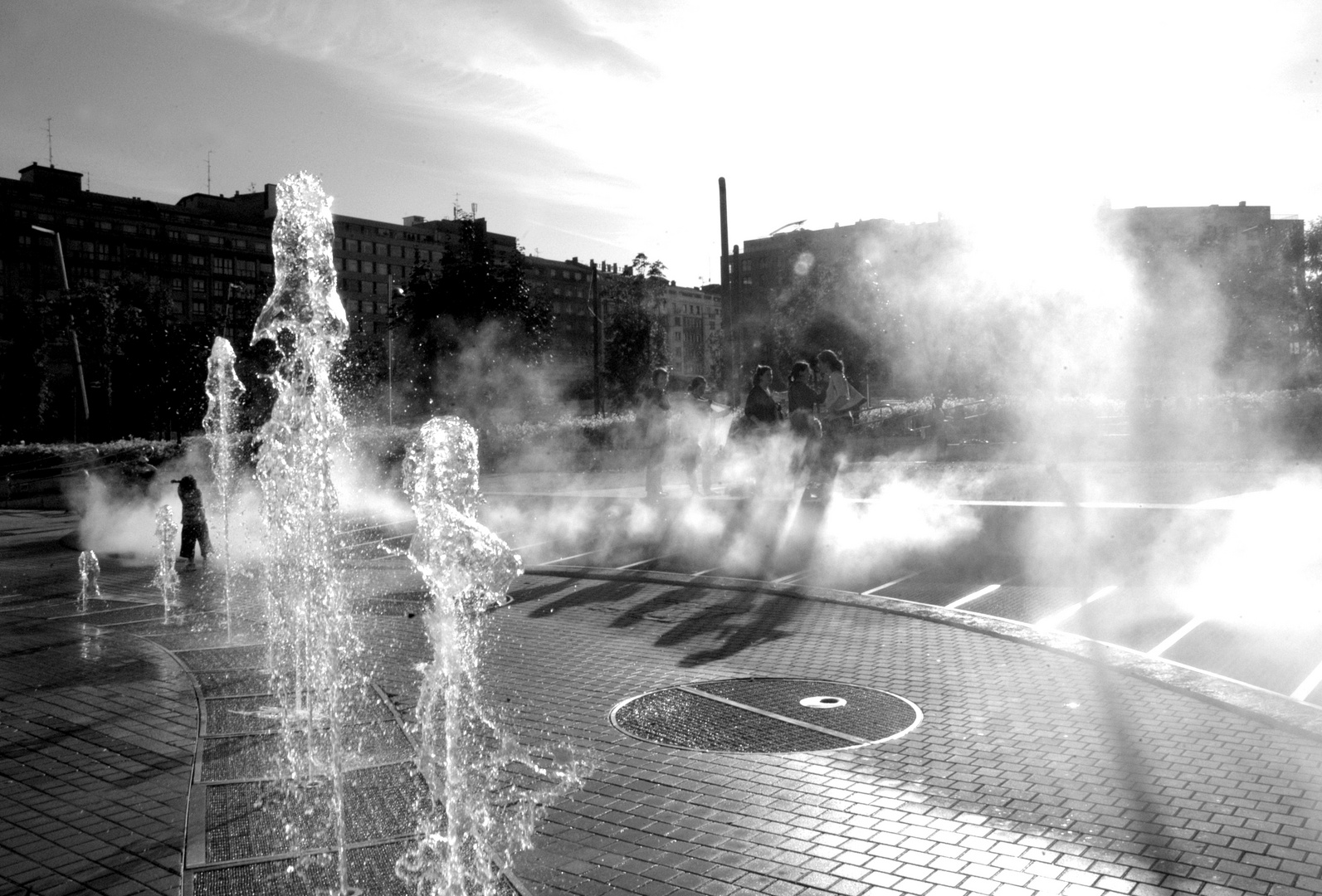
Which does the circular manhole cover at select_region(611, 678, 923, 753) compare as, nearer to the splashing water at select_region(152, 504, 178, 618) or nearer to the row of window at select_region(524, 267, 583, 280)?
the splashing water at select_region(152, 504, 178, 618)

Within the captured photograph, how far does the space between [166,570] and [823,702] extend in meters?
8.28

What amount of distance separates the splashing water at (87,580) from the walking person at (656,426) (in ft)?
17.6

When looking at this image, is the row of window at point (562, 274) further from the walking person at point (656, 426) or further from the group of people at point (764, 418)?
the walking person at point (656, 426)

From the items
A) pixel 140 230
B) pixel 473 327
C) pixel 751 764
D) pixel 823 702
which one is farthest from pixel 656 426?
pixel 140 230

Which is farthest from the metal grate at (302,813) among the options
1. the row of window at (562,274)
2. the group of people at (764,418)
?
the row of window at (562,274)

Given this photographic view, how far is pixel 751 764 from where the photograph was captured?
4.27 metres

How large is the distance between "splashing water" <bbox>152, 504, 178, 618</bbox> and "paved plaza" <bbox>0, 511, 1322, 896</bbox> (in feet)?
6.07

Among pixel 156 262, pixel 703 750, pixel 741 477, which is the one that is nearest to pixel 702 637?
pixel 703 750

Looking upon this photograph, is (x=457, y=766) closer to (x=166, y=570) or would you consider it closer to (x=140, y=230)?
(x=166, y=570)

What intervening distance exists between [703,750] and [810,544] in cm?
625

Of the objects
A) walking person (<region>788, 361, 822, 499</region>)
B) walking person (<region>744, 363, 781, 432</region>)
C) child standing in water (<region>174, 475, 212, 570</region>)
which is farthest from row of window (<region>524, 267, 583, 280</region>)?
walking person (<region>788, 361, 822, 499</region>)

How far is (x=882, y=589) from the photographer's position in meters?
8.79

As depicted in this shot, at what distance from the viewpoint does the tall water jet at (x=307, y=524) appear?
15.6 ft

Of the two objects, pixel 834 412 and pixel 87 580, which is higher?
pixel 834 412
